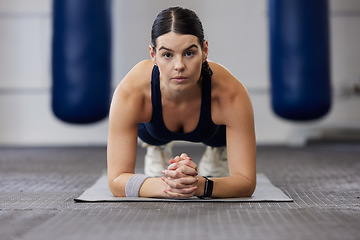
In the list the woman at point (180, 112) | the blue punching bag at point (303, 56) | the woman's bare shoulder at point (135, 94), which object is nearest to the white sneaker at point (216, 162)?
the woman at point (180, 112)

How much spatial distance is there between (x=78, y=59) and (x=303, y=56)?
4.20 feet

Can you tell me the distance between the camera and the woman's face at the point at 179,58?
1.29 metres

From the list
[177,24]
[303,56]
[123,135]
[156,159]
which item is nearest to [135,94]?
[123,135]

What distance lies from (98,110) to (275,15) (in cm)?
118

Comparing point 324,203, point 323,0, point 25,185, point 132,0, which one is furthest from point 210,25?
point 324,203

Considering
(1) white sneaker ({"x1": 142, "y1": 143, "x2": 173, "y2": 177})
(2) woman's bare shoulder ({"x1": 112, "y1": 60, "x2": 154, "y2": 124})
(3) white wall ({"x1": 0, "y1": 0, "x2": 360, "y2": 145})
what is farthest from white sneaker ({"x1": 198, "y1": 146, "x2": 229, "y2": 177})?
(3) white wall ({"x1": 0, "y1": 0, "x2": 360, "y2": 145})

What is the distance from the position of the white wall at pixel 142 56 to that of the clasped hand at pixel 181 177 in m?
2.74

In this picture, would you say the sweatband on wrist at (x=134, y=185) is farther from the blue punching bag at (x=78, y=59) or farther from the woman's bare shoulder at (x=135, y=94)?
the blue punching bag at (x=78, y=59)

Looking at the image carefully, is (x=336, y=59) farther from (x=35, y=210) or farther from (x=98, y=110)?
(x=35, y=210)

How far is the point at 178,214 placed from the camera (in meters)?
1.24

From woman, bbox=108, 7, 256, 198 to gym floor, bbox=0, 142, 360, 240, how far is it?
0.20 feet

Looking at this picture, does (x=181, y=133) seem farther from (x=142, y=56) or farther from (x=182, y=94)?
(x=142, y=56)

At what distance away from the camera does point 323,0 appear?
271cm

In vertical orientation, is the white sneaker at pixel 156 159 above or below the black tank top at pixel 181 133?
below
